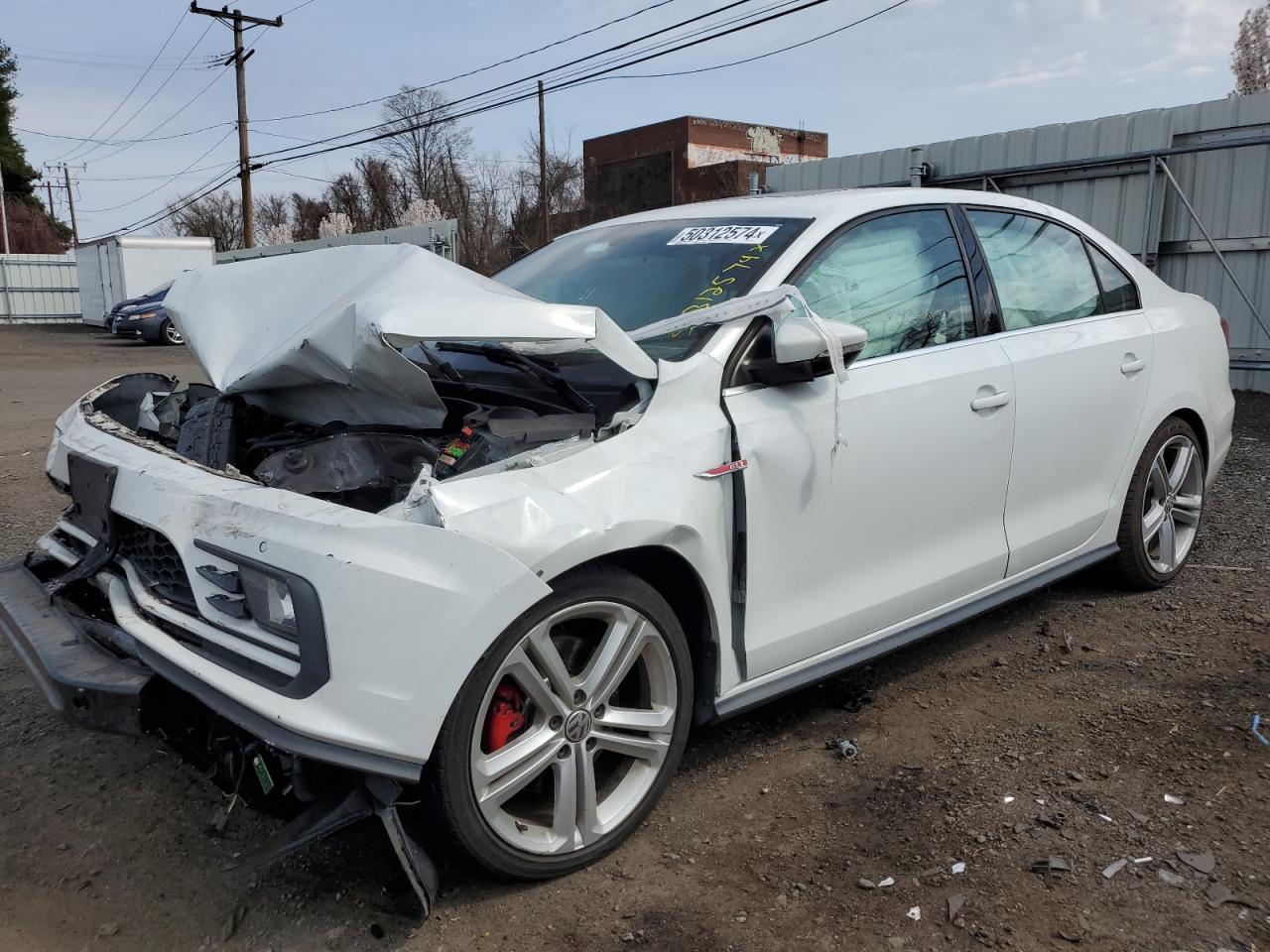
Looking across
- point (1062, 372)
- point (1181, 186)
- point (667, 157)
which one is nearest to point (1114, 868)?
point (1062, 372)

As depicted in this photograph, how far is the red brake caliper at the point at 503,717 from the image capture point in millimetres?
2410

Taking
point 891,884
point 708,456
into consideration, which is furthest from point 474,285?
point 891,884

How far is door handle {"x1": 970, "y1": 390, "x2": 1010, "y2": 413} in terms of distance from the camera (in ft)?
11.0

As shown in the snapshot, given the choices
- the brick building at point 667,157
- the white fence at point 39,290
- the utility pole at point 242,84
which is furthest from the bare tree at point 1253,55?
the white fence at point 39,290

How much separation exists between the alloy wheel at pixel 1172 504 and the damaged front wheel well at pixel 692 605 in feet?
8.29

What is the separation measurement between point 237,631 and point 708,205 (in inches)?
94.1

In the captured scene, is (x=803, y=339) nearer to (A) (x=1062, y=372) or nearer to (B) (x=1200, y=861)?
(A) (x=1062, y=372)

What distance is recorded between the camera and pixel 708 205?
12.6 feet

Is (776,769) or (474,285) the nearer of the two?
(474,285)

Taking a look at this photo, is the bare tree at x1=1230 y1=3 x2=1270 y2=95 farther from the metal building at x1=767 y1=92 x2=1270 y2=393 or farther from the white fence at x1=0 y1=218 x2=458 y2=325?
the white fence at x1=0 y1=218 x2=458 y2=325

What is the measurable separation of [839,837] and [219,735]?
5.30 feet

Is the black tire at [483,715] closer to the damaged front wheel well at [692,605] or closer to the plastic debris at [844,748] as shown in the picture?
the damaged front wheel well at [692,605]

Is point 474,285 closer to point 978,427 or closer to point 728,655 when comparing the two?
point 728,655

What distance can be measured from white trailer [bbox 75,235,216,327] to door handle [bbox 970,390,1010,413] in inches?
1039
